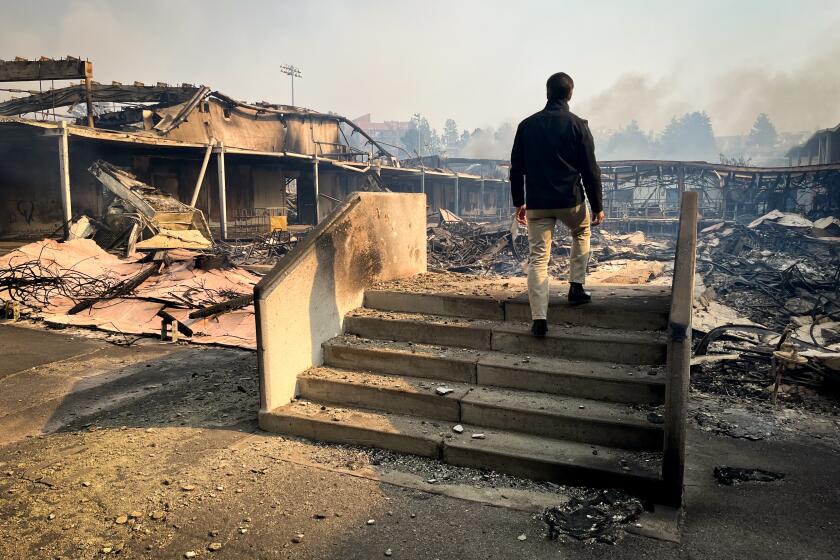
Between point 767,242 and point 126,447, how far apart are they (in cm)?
2377

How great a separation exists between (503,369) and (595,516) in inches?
51.9

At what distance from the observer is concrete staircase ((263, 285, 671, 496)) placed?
347 centimetres

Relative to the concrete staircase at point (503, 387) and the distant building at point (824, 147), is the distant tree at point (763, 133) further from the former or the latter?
the concrete staircase at point (503, 387)

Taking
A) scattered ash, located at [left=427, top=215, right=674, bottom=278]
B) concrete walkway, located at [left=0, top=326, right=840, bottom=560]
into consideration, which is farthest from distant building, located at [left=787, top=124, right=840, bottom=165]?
concrete walkway, located at [left=0, top=326, right=840, bottom=560]

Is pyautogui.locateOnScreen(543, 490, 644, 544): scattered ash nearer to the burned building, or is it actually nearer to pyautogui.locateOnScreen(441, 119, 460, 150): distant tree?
the burned building

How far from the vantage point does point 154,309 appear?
28.9 feet

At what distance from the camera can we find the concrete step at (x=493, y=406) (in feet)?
11.5

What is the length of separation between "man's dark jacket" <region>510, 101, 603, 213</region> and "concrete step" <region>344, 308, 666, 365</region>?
102 centimetres

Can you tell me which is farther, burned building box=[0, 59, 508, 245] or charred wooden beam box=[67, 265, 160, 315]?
burned building box=[0, 59, 508, 245]

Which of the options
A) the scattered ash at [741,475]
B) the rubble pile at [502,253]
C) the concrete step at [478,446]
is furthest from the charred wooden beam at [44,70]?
the scattered ash at [741,475]

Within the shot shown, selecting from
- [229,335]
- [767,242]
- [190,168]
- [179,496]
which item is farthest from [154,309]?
[767,242]

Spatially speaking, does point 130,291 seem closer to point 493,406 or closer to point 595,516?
point 493,406

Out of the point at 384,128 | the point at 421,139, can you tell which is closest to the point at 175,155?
the point at 421,139

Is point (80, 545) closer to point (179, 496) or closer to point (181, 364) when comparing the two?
point (179, 496)
